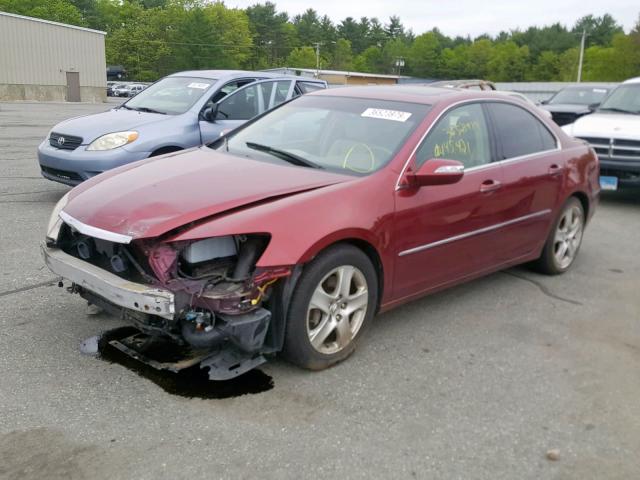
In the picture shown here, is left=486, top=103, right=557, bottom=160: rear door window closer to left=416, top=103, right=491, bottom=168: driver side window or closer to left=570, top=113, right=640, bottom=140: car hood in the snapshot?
left=416, top=103, right=491, bottom=168: driver side window

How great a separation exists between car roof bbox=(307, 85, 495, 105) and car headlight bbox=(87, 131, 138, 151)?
2.83 meters

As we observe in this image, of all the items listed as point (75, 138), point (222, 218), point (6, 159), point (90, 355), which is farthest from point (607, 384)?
point (6, 159)

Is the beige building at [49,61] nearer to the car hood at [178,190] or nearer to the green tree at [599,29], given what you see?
the car hood at [178,190]

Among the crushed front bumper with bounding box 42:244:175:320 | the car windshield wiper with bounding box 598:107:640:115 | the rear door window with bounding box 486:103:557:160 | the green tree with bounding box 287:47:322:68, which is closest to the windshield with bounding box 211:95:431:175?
the rear door window with bounding box 486:103:557:160

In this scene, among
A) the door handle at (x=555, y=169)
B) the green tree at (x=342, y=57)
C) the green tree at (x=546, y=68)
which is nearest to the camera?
the door handle at (x=555, y=169)

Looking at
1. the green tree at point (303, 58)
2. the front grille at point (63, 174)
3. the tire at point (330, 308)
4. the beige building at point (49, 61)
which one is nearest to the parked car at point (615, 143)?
the tire at point (330, 308)

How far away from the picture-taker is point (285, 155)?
4.30 m

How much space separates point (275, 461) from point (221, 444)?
28 cm

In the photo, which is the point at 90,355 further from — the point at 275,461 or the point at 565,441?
the point at 565,441

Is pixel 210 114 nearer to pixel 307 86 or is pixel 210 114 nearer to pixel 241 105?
pixel 241 105

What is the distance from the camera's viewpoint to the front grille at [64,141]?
707cm

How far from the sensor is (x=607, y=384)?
145 inches

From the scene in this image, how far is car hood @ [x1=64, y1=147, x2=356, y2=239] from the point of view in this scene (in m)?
3.31

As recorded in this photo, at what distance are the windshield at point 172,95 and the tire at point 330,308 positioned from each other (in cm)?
476
